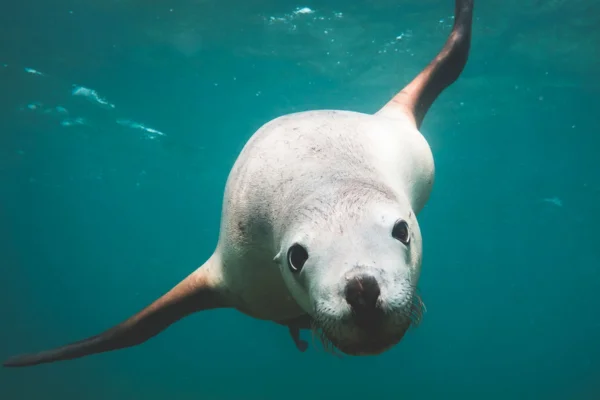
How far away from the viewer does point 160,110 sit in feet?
63.5

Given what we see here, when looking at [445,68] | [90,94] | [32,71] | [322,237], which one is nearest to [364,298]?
[322,237]

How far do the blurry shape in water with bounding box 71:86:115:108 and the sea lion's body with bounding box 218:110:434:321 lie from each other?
16.7 meters

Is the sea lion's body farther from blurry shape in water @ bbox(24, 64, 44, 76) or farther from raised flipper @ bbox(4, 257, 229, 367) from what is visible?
blurry shape in water @ bbox(24, 64, 44, 76)

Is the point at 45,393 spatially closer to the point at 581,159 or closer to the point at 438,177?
the point at 438,177

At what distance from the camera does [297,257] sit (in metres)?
2.09

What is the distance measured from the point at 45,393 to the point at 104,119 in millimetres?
24023

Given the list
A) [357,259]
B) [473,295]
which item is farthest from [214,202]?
[357,259]

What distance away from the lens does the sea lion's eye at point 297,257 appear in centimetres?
204

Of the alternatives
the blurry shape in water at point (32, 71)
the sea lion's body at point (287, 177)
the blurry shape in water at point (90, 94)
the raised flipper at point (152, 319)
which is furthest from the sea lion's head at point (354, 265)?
the blurry shape in water at point (90, 94)

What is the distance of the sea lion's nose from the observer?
5.42ft

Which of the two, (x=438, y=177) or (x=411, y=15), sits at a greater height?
(x=411, y=15)

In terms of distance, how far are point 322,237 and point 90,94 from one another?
1847 centimetres

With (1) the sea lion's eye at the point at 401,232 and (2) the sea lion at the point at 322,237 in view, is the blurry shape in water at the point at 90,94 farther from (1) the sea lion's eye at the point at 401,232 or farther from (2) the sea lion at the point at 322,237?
(1) the sea lion's eye at the point at 401,232

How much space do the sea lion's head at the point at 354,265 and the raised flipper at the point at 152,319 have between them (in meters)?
1.59
